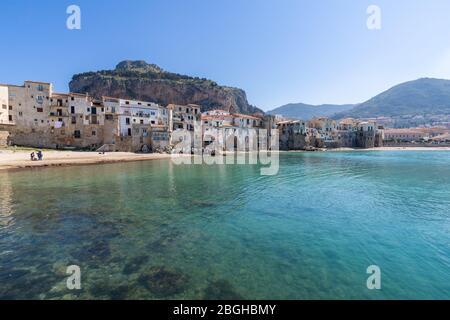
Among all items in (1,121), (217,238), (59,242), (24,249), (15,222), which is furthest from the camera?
(1,121)

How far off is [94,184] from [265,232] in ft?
63.4

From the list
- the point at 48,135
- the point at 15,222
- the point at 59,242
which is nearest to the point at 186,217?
the point at 59,242

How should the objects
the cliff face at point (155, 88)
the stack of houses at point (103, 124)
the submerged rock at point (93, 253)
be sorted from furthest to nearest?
the cliff face at point (155, 88) < the stack of houses at point (103, 124) < the submerged rock at point (93, 253)

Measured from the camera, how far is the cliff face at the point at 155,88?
108438 millimetres

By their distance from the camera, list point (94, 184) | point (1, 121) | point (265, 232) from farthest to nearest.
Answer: point (1, 121)
point (94, 184)
point (265, 232)

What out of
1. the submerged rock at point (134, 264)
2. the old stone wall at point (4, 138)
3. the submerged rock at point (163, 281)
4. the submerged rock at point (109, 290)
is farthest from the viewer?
the old stone wall at point (4, 138)

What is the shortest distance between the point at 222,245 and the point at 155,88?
114164mm

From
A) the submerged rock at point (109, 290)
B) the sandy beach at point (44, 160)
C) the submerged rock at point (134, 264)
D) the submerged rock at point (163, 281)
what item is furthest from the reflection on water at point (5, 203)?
the sandy beach at point (44, 160)

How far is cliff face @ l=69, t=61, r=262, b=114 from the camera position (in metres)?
108

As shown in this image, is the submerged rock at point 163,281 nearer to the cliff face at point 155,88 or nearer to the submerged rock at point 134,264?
the submerged rock at point 134,264

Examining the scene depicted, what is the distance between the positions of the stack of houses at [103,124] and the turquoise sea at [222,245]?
4076 cm

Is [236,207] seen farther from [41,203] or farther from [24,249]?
[41,203]

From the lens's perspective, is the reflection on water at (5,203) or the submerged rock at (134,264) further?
the reflection on water at (5,203)

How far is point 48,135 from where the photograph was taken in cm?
5338
